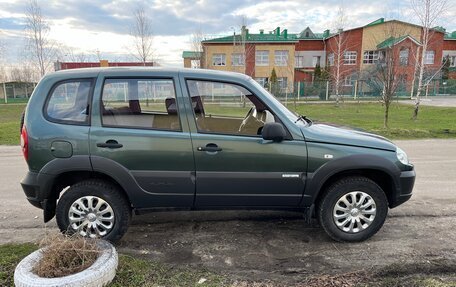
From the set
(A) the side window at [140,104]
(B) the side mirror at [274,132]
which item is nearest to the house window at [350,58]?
(B) the side mirror at [274,132]

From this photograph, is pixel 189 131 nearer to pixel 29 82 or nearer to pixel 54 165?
pixel 54 165

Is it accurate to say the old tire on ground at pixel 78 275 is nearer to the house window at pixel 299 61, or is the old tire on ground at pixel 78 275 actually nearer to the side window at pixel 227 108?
the side window at pixel 227 108

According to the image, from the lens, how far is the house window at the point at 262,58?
42000 mm

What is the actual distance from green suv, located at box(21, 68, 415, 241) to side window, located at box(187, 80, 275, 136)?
15 millimetres

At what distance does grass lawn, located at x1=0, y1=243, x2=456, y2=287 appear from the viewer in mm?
2811

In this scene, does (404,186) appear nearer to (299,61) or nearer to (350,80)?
→ (350,80)

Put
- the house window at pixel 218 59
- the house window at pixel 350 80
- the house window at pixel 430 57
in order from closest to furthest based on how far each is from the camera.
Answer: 1. the house window at pixel 350 80
2. the house window at pixel 218 59
3. the house window at pixel 430 57

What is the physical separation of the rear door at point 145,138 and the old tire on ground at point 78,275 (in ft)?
2.68

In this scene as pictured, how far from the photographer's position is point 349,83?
41094 mm

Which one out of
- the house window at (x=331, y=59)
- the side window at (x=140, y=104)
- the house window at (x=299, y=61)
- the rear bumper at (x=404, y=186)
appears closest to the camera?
the side window at (x=140, y=104)

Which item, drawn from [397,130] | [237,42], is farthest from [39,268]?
[237,42]

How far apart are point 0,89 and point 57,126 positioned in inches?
1577

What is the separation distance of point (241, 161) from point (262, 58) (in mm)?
40646

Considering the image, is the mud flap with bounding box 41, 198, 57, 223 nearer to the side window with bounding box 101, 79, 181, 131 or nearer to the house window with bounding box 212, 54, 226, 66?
the side window with bounding box 101, 79, 181, 131
